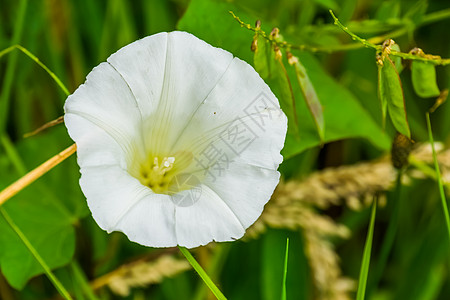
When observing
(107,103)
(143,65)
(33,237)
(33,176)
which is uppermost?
(143,65)

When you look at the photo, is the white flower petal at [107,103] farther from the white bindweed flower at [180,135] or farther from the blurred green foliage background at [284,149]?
the blurred green foliage background at [284,149]

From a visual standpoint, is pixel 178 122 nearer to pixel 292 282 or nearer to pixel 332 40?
pixel 332 40

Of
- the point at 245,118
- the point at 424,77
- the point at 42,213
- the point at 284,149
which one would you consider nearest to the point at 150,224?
the point at 245,118

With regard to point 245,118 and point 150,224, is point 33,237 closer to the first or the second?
point 150,224

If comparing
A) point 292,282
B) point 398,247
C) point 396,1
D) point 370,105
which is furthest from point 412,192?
point 396,1

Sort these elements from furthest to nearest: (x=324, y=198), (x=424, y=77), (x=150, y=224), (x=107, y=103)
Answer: (x=324, y=198), (x=424, y=77), (x=107, y=103), (x=150, y=224)

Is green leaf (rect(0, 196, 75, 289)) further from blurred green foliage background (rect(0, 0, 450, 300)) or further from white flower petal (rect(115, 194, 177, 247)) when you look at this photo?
white flower petal (rect(115, 194, 177, 247))

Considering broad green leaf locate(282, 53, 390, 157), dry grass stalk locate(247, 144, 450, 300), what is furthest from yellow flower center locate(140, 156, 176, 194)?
broad green leaf locate(282, 53, 390, 157)
